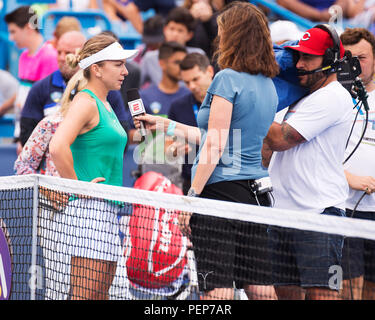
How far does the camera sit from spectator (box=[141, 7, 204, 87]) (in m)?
8.23

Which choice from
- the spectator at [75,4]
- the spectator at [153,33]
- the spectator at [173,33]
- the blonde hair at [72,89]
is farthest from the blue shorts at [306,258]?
the spectator at [75,4]

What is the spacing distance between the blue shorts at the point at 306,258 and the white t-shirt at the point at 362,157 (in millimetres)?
870

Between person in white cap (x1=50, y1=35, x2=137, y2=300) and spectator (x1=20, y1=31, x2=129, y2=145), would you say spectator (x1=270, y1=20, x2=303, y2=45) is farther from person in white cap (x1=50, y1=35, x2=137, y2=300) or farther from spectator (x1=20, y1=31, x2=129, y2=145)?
person in white cap (x1=50, y1=35, x2=137, y2=300)

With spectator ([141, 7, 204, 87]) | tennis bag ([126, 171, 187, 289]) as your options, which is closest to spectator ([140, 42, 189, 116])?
spectator ([141, 7, 204, 87])

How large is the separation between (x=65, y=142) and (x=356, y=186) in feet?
6.41

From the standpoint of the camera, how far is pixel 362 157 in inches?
171

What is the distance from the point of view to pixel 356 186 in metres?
4.22

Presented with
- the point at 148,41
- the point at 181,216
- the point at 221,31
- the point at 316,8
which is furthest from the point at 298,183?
the point at 316,8

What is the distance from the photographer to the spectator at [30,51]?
708cm

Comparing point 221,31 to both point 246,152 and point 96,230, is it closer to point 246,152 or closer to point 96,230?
point 246,152

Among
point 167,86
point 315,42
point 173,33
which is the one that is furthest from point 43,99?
point 173,33

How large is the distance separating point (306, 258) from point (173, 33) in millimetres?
5329

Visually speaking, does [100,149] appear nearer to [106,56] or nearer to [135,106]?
[135,106]

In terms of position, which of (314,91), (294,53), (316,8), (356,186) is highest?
(316,8)
